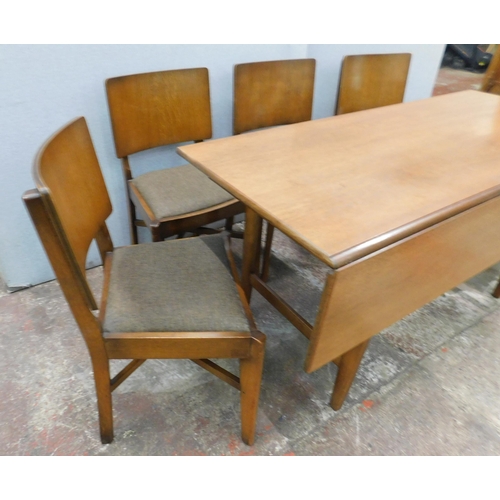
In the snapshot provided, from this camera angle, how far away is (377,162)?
3.45ft

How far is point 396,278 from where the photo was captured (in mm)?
852

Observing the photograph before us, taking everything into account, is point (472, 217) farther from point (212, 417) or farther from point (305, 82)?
point (305, 82)

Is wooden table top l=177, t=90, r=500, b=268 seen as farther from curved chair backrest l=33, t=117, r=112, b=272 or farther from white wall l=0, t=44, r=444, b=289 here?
white wall l=0, t=44, r=444, b=289

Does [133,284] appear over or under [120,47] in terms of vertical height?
under

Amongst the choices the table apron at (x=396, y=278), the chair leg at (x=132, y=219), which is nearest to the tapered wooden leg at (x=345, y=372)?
the table apron at (x=396, y=278)

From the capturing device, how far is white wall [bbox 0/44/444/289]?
128 centimetres

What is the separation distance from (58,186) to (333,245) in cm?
56

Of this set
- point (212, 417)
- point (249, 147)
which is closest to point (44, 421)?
point (212, 417)

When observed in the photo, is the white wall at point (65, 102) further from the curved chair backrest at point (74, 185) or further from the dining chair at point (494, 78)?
the dining chair at point (494, 78)

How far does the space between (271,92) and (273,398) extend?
129 centimetres

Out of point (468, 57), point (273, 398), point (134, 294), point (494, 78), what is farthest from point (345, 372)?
point (468, 57)

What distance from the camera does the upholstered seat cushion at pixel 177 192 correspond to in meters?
1.37

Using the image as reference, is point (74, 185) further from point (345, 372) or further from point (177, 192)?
point (345, 372)

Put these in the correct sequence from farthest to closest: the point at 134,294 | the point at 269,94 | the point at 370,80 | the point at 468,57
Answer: the point at 468,57
the point at 370,80
the point at 269,94
the point at 134,294
